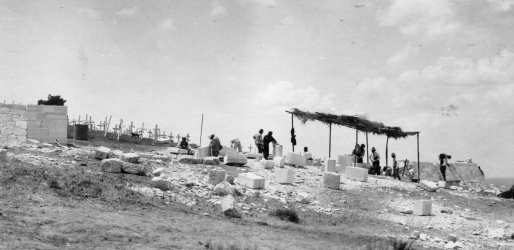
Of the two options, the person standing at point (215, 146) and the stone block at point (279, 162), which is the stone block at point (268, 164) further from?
the person standing at point (215, 146)

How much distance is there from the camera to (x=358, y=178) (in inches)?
666

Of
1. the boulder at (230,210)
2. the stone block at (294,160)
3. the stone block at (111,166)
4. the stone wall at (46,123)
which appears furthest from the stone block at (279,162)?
the stone wall at (46,123)

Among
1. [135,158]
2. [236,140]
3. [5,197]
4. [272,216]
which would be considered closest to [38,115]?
[135,158]

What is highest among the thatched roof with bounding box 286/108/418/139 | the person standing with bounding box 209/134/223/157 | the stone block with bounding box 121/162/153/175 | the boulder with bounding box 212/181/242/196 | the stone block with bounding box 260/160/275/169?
the thatched roof with bounding box 286/108/418/139

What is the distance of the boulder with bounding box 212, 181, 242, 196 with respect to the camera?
481 inches

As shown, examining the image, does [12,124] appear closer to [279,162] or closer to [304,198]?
[279,162]

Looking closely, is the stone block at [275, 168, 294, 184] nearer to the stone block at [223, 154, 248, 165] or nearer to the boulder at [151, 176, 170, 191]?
the stone block at [223, 154, 248, 165]

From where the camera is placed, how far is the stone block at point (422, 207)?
13.0 metres

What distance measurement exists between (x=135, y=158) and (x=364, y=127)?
35.3 ft

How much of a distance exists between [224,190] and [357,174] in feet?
21.7

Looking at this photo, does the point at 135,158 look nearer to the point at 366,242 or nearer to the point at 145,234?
the point at 145,234

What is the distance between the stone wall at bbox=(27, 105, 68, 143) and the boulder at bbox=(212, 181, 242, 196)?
942 cm

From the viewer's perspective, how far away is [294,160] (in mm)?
18875

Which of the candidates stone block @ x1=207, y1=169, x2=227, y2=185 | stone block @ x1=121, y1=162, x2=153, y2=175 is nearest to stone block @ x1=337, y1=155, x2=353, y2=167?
stone block @ x1=207, y1=169, x2=227, y2=185
